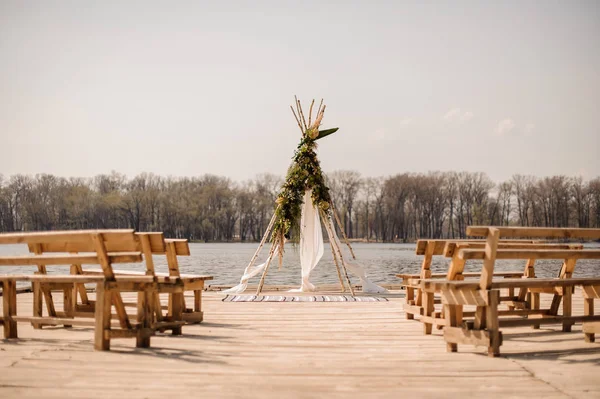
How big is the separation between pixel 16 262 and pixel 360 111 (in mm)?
45311

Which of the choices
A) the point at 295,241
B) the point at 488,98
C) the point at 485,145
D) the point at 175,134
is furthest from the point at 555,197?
the point at 295,241

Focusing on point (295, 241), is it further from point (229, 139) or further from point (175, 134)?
Answer: point (175, 134)

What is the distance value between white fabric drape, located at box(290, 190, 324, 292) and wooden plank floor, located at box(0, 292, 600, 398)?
5.31m

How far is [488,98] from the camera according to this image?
230 ft

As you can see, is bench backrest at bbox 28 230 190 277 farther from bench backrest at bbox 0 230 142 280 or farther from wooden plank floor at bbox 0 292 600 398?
wooden plank floor at bbox 0 292 600 398

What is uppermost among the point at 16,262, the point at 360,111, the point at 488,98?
the point at 488,98

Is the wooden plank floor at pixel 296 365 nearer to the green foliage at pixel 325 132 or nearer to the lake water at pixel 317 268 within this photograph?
the green foliage at pixel 325 132

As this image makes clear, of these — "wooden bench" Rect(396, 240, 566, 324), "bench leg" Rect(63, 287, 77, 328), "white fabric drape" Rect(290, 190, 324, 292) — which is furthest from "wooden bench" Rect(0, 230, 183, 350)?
"white fabric drape" Rect(290, 190, 324, 292)

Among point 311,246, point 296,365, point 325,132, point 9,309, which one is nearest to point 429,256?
point 296,365

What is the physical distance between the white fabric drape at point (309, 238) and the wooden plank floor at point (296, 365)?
5.31 m

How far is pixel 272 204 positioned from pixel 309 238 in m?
71.2

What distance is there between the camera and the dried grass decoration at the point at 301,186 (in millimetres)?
12078

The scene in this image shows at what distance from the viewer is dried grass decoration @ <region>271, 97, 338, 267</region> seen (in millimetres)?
12078

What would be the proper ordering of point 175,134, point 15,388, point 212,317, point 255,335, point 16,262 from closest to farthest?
point 15,388
point 16,262
point 255,335
point 212,317
point 175,134
